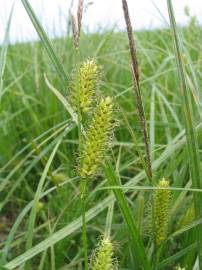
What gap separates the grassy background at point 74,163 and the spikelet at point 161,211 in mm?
73

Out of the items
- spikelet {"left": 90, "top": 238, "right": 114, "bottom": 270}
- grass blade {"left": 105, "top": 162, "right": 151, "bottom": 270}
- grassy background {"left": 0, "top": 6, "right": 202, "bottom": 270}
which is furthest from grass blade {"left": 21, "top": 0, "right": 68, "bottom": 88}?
spikelet {"left": 90, "top": 238, "right": 114, "bottom": 270}

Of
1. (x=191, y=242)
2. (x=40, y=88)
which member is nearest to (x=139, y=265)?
(x=191, y=242)

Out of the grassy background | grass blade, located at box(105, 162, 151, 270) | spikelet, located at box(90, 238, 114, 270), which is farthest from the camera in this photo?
the grassy background

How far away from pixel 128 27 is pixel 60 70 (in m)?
0.23

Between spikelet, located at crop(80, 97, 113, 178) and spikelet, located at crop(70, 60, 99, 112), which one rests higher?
spikelet, located at crop(70, 60, 99, 112)

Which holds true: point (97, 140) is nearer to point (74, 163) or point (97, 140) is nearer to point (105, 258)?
point (105, 258)

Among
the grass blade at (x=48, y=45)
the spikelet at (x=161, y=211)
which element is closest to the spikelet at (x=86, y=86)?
the grass blade at (x=48, y=45)

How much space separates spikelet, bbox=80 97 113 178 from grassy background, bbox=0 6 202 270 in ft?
0.15

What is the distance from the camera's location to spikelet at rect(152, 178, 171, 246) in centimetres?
96

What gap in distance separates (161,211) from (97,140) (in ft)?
0.85

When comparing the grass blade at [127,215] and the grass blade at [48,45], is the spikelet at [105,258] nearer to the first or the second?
the grass blade at [127,215]

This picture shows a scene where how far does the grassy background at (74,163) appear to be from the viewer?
1.24 m

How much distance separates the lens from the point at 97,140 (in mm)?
786

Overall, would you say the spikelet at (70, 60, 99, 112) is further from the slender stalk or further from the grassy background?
the slender stalk
